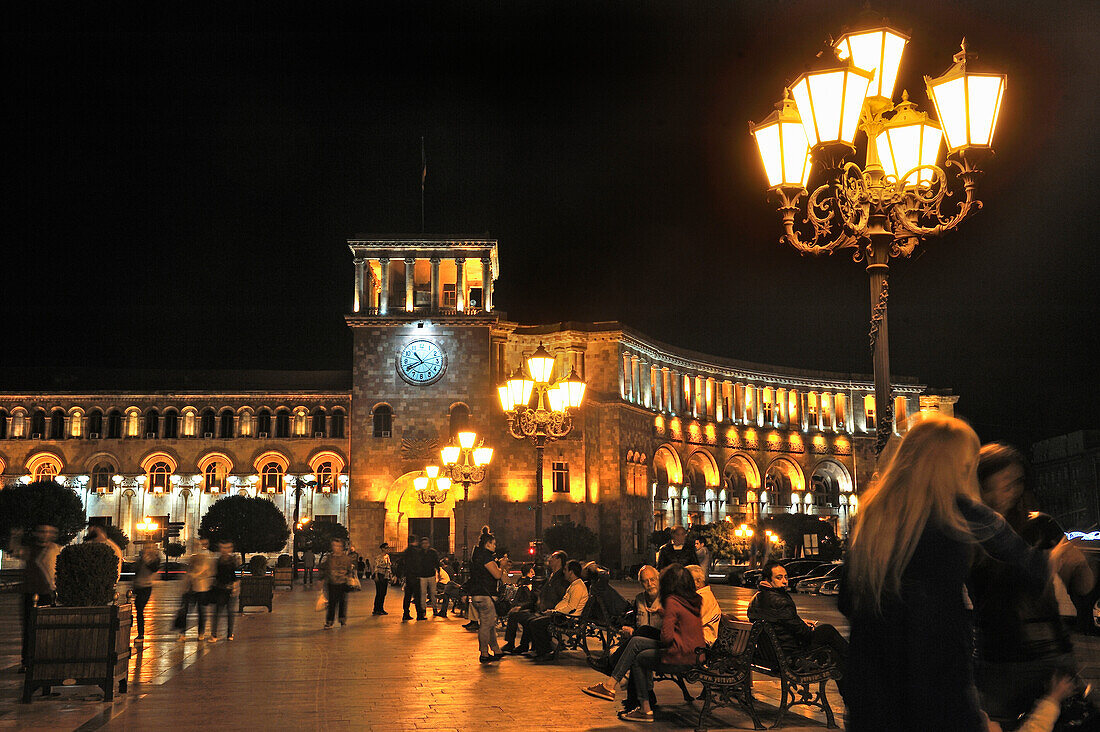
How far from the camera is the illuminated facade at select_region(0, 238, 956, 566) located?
179 feet

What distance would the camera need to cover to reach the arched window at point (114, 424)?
204 feet

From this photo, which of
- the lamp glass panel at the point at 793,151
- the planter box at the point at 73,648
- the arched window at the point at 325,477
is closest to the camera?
the lamp glass panel at the point at 793,151

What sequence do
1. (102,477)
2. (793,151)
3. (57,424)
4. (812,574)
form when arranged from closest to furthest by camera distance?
1. (793,151)
2. (812,574)
3. (102,477)
4. (57,424)

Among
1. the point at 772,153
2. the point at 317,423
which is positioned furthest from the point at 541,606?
the point at 317,423

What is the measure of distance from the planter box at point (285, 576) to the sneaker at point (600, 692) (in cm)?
2653

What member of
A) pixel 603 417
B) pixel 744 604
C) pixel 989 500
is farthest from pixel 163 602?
pixel 603 417

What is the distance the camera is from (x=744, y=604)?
2617 cm

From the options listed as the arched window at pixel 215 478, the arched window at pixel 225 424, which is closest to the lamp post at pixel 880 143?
the arched window at pixel 215 478

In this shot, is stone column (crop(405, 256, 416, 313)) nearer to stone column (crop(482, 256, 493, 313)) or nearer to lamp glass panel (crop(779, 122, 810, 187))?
stone column (crop(482, 256, 493, 313))

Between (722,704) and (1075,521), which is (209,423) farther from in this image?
(1075,521)

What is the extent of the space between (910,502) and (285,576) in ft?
115

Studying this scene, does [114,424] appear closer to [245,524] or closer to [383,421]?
[245,524]

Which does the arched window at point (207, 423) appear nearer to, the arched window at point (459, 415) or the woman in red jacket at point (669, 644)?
the arched window at point (459, 415)

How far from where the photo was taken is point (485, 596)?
13.9 m
